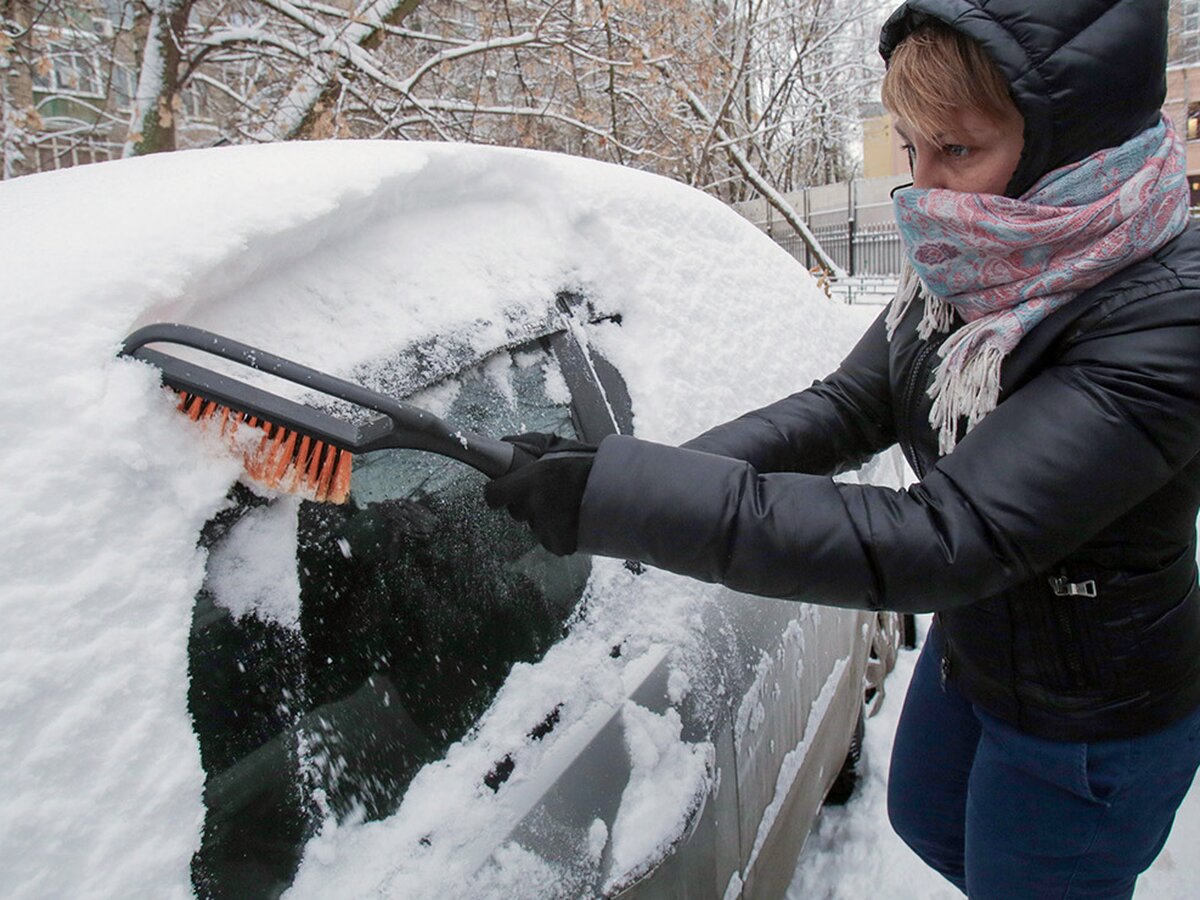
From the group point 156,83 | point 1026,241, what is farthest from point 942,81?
point 156,83

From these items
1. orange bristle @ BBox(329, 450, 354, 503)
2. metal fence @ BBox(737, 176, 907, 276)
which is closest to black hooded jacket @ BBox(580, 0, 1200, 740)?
orange bristle @ BBox(329, 450, 354, 503)

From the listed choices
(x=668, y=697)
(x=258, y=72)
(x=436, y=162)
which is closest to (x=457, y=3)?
(x=258, y=72)

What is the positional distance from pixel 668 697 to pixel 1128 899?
84 cm

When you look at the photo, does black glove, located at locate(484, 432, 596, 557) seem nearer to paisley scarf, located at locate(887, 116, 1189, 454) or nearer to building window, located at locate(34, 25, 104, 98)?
paisley scarf, located at locate(887, 116, 1189, 454)

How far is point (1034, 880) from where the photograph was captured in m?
1.35

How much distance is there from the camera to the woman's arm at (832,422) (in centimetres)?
144

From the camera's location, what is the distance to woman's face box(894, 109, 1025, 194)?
1.09 m

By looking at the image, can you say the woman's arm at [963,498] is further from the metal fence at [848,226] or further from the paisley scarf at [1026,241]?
the metal fence at [848,226]

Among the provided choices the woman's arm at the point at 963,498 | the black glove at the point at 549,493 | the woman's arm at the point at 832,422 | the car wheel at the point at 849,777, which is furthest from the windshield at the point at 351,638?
the car wheel at the point at 849,777

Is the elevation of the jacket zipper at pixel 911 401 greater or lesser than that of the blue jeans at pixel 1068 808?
greater

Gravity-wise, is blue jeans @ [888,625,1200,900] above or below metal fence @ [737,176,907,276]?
above

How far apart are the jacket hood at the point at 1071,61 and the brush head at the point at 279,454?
0.93m

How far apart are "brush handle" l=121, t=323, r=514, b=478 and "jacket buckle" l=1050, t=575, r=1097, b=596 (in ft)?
2.87

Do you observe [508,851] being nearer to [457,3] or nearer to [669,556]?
[669,556]
